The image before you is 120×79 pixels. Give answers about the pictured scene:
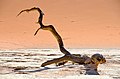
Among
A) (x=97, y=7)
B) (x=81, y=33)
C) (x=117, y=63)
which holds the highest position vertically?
(x=97, y=7)

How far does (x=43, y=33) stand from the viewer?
18.4m

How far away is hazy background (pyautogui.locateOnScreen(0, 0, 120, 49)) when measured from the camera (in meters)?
15.8

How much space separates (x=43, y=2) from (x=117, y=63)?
1825 cm

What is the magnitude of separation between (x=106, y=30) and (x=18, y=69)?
42.9ft

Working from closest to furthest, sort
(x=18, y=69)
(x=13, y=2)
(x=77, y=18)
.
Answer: (x=18, y=69)
(x=77, y=18)
(x=13, y=2)

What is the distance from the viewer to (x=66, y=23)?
21516mm

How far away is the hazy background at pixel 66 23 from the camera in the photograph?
1577cm

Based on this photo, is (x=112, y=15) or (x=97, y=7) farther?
(x=97, y=7)

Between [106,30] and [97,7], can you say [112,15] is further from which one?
[106,30]

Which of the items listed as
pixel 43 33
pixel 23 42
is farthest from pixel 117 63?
pixel 43 33

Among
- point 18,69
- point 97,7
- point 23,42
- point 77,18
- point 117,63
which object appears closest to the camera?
point 18,69

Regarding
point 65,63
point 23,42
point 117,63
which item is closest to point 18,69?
point 65,63

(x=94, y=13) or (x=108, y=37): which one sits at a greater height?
(x=94, y=13)

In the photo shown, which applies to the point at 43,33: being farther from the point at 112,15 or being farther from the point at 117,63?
the point at 117,63
